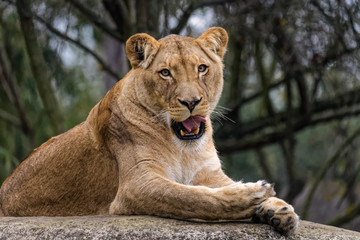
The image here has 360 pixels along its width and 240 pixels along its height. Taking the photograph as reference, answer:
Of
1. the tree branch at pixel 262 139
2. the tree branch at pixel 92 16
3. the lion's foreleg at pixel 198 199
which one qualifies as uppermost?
the tree branch at pixel 92 16

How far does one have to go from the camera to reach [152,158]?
4.43 meters

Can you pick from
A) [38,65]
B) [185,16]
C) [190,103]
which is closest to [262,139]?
[185,16]

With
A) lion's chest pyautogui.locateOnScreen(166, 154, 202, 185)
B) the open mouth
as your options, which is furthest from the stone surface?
the open mouth

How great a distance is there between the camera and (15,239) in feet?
12.9

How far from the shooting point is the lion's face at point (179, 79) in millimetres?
4262

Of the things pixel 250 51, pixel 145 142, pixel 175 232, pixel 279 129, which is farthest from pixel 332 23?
pixel 175 232

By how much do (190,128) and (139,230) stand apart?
2.93ft

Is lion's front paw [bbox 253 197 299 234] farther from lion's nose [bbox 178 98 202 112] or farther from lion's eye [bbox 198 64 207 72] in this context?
lion's eye [bbox 198 64 207 72]

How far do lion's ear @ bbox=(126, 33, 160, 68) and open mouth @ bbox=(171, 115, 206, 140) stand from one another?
22.3 inches

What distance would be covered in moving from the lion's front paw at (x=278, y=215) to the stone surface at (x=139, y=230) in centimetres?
5

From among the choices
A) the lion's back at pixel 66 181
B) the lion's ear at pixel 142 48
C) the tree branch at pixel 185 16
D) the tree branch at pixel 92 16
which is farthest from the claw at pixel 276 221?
the tree branch at pixel 92 16

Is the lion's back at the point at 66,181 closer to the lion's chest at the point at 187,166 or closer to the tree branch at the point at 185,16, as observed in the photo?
the lion's chest at the point at 187,166

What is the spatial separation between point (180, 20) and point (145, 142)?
3.98 meters

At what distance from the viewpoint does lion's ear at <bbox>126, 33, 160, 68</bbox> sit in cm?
459
